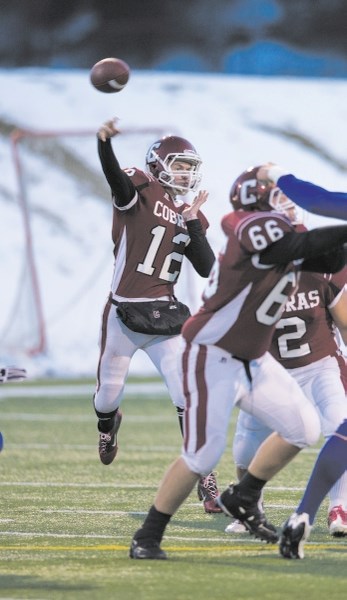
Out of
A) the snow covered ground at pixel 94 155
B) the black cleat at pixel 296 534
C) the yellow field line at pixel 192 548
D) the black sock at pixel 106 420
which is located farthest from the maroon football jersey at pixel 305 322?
the snow covered ground at pixel 94 155

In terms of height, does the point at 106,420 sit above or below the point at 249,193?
below

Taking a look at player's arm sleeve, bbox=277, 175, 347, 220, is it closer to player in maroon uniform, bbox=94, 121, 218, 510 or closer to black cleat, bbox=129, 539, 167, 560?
black cleat, bbox=129, 539, 167, 560

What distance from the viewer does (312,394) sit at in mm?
5957

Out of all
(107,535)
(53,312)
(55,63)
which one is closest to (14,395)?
(53,312)

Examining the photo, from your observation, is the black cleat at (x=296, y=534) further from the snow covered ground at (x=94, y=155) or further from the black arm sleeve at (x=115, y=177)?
the snow covered ground at (x=94, y=155)

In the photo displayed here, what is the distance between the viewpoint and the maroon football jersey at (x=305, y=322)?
5965 millimetres

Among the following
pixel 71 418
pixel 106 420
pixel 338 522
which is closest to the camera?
pixel 338 522

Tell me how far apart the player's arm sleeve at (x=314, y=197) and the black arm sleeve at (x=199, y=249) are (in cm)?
157

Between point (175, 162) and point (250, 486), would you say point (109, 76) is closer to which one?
point (175, 162)

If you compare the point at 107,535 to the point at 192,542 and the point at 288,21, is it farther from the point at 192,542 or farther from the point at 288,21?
the point at 288,21

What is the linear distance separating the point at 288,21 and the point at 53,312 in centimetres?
508

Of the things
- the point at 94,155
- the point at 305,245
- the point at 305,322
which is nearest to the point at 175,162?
the point at 305,322

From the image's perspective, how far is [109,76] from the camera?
634cm

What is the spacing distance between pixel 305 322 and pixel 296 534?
48.6 inches
